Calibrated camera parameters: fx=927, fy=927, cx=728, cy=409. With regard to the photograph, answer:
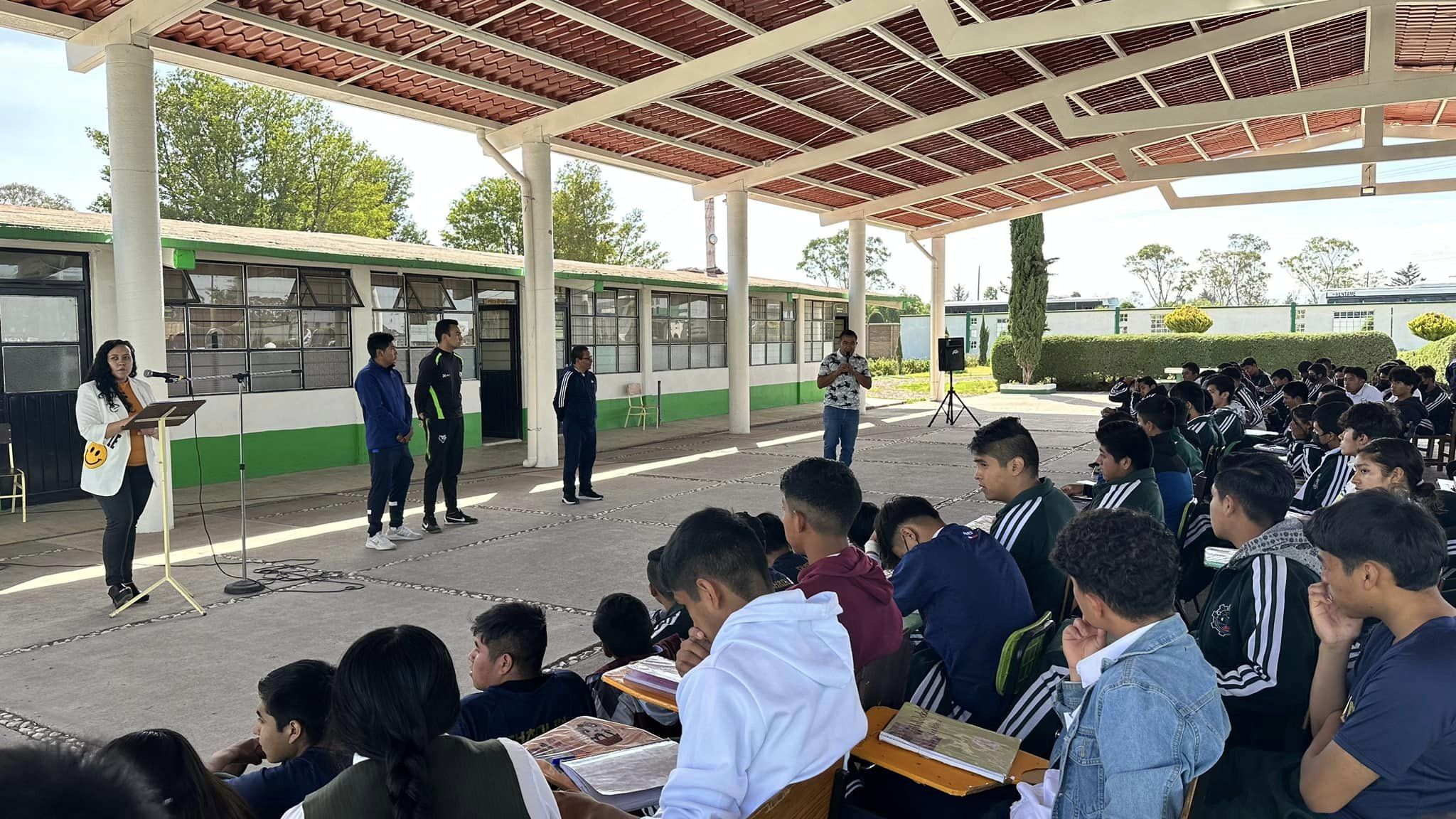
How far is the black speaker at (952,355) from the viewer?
Result: 16.6 m

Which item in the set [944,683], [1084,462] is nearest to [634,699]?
[944,683]

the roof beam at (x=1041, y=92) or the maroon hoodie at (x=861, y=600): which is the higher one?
the roof beam at (x=1041, y=92)

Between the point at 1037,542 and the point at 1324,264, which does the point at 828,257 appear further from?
the point at 1037,542

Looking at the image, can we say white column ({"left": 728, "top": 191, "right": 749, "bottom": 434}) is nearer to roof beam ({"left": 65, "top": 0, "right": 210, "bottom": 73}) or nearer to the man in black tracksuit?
the man in black tracksuit

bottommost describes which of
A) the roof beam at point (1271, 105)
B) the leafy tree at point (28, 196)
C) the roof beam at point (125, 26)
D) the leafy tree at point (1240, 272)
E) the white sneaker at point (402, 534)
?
the white sneaker at point (402, 534)

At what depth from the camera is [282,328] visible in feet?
35.0

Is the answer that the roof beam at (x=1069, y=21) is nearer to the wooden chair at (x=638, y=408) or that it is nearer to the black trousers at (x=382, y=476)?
the black trousers at (x=382, y=476)

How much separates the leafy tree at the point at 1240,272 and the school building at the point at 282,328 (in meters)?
61.3

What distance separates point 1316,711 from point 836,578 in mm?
1190

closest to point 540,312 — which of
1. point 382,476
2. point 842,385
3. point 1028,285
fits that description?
point 842,385

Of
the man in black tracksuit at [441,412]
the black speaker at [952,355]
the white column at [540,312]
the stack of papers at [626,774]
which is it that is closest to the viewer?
the stack of papers at [626,774]

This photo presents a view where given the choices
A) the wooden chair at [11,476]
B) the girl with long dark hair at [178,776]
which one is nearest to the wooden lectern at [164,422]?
the wooden chair at [11,476]

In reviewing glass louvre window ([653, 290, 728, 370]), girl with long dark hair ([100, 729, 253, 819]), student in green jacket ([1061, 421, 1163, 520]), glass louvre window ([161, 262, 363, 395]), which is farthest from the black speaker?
girl with long dark hair ([100, 729, 253, 819])

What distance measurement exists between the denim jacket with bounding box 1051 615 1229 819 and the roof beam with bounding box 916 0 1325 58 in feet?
22.7
